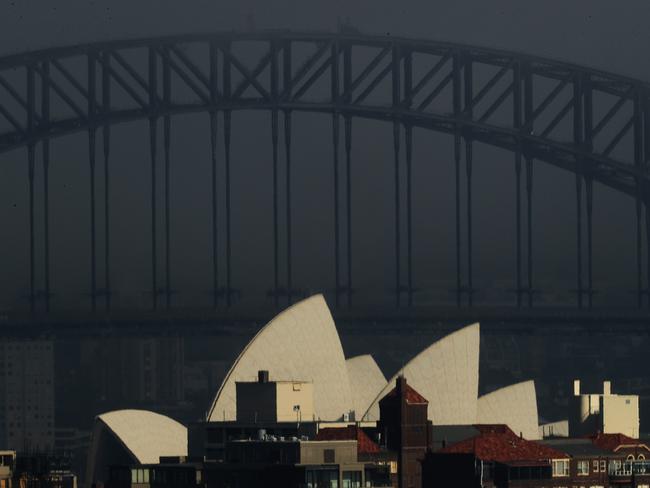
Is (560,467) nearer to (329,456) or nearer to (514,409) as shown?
(329,456)

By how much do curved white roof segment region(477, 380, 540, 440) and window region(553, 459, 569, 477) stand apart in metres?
23.8

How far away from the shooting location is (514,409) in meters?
119

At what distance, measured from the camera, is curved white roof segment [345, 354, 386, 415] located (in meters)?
117

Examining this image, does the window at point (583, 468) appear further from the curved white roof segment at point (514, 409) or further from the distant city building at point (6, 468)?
the curved white roof segment at point (514, 409)

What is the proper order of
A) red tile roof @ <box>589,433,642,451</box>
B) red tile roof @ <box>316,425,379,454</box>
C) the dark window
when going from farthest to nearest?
red tile roof @ <box>589,433,642,451</box> < red tile roof @ <box>316,425,379,454</box> < the dark window

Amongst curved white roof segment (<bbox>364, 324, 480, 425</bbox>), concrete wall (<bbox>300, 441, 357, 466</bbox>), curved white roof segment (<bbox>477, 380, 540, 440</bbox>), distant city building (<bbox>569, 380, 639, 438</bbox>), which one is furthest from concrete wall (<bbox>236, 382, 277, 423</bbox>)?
concrete wall (<bbox>300, 441, 357, 466</bbox>)

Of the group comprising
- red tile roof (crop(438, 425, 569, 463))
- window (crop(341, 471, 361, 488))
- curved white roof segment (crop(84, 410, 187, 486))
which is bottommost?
window (crop(341, 471, 361, 488))

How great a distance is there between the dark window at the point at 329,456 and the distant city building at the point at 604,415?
2948 cm

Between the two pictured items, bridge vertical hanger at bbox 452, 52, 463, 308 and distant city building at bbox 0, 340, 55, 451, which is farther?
distant city building at bbox 0, 340, 55, 451

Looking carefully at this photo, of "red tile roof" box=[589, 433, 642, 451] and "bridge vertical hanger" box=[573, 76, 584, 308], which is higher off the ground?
"bridge vertical hanger" box=[573, 76, 584, 308]

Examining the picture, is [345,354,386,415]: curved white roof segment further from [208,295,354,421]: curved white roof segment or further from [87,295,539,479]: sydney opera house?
[208,295,354,421]: curved white roof segment

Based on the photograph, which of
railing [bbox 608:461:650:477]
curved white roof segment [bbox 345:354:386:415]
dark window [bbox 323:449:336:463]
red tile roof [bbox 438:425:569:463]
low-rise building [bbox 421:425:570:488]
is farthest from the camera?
curved white roof segment [bbox 345:354:386:415]

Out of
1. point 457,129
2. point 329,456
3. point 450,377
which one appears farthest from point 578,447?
point 457,129

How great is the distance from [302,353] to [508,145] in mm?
28188
